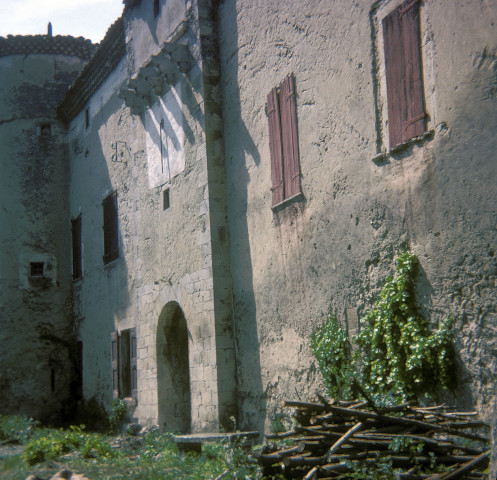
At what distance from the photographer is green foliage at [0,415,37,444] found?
443 inches

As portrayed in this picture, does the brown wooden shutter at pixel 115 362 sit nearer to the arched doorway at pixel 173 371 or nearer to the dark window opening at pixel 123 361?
the dark window opening at pixel 123 361

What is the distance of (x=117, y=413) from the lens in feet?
38.1

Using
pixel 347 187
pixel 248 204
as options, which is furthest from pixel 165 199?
pixel 347 187

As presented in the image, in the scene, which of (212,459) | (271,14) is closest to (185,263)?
(212,459)

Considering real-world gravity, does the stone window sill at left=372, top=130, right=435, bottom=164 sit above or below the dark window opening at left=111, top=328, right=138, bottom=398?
above

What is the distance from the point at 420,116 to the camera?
5.92m

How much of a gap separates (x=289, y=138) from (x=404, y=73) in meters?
2.04

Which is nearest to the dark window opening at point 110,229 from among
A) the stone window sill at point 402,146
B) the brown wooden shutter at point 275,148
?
the brown wooden shutter at point 275,148

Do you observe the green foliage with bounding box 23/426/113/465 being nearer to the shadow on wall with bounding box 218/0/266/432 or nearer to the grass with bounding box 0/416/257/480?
the grass with bounding box 0/416/257/480

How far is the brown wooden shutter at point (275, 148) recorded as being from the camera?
8.11 metres

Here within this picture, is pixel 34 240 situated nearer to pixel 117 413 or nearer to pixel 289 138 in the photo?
pixel 117 413

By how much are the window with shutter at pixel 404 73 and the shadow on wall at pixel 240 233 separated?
8.73ft

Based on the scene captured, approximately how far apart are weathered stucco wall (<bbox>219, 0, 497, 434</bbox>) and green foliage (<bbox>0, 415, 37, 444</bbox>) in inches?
187

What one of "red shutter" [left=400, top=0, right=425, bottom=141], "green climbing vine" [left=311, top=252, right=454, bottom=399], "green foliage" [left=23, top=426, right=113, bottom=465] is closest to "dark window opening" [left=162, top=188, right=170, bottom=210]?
"green foliage" [left=23, top=426, right=113, bottom=465]
